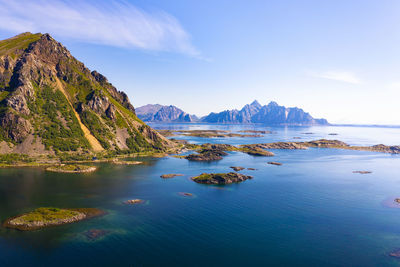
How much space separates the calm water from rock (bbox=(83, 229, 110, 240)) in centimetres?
147

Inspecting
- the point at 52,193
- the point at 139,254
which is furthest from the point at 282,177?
the point at 52,193

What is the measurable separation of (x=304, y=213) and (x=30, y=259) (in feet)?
323

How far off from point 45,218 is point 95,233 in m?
21.5

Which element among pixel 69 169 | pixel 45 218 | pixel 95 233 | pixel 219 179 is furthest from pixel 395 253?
pixel 69 169

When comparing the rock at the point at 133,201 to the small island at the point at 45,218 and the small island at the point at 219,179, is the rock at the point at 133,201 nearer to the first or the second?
the small island at the point at 45,218

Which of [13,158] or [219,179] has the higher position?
[13,158]

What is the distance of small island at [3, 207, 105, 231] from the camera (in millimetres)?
84494

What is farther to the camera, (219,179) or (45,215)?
(219,179)

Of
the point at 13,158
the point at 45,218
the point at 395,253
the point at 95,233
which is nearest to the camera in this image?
the point at 395,253

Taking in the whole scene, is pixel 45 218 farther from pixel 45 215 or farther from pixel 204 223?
pixel 204 223

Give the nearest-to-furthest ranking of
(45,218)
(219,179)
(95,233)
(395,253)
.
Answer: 1. (395,253)
2. (95,233)
3. (45,218)
4. (219,179)

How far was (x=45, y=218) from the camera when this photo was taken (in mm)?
88438

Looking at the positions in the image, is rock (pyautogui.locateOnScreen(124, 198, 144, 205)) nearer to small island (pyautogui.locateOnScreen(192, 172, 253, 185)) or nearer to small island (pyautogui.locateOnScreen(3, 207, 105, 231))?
small island (pyautogui.locateOnScreen(3, 207, 105, 231))

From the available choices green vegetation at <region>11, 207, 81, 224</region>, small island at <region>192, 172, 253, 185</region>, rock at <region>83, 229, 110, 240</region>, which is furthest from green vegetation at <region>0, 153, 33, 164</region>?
rock at <region>83, 229, 110, 240</region>
